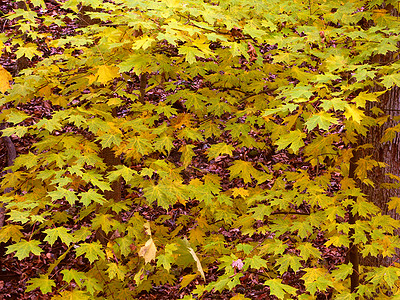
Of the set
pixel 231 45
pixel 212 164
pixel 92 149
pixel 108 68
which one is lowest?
pixel 212 164

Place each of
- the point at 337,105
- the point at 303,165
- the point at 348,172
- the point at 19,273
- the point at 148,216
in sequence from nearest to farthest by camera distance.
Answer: the point at 337,105
the point at 348,172
the point at 19,273
the point at 148,216
the point at 303,165

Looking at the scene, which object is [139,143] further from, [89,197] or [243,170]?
[243,170]

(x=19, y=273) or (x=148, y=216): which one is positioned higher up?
(x=148, y=216)

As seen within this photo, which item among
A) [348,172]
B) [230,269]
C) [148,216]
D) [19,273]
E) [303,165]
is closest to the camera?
[230,269]

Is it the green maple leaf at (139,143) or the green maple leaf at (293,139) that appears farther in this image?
the green maple leaf at (139,143)

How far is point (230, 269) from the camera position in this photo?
3342 mm

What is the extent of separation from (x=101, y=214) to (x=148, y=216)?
458cm

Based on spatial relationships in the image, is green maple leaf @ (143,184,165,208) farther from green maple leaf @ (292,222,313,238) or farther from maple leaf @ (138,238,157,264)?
green maple leaf @ (292,222,313,238)

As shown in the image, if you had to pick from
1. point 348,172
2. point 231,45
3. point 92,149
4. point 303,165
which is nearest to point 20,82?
point 92,149

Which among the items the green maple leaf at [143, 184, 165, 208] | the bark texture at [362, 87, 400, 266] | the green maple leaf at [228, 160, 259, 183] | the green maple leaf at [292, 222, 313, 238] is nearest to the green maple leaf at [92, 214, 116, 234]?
the green maple leaf at [143, 184, 165, 208]

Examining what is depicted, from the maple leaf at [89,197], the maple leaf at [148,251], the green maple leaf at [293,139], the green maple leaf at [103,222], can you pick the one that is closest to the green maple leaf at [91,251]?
the green maple leaf at [103,222]

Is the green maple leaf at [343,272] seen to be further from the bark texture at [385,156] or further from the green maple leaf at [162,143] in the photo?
the green maple leaf at [162,143]

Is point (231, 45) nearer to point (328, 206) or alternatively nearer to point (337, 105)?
point (337, 105)

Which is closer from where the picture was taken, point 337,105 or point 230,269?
point 337,105
